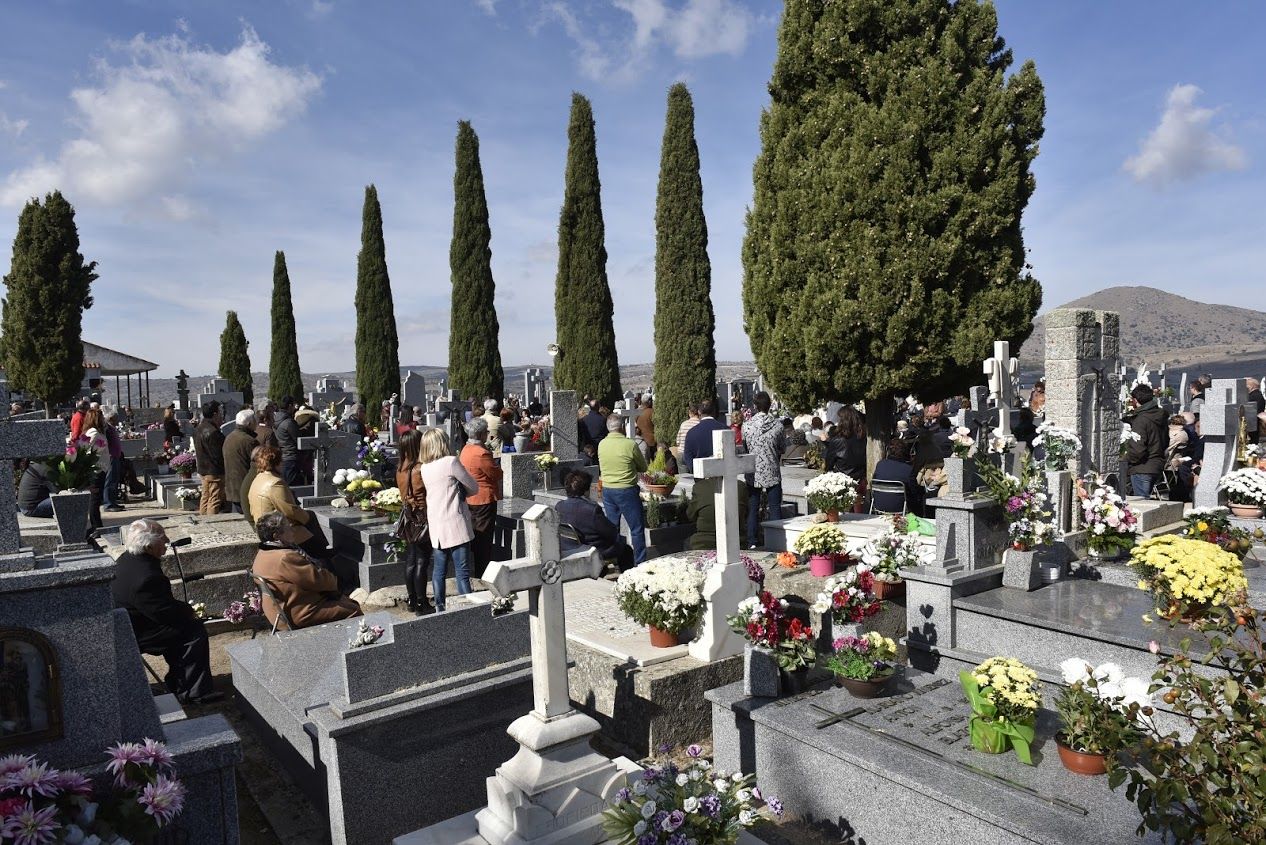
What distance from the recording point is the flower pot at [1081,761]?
13.4 feet

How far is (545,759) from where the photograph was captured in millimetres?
4012

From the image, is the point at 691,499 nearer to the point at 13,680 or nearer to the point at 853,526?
the point at 853,526

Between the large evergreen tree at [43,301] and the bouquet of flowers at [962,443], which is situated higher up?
the large evergreen tree at [43,301]

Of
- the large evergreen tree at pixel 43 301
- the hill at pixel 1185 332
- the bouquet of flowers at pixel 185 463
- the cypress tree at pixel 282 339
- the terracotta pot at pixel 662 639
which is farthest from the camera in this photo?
the hill at pixel 1185 332

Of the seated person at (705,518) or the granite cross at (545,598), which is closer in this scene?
the granite cross at (545,598)

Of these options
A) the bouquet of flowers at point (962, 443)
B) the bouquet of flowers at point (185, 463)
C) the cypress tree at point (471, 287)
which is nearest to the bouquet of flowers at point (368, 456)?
the bouquet of flowers at point (185, 463)

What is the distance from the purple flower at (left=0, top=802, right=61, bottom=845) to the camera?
9.05 ft

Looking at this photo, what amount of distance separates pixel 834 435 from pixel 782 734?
6.84m

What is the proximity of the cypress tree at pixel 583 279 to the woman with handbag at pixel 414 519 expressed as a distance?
17.1 meters

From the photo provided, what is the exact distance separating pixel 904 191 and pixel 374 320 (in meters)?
24.9

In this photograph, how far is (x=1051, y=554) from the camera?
702cm

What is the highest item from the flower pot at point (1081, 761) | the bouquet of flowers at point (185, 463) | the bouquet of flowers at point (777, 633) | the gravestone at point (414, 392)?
the gravestone at point (414, 392)

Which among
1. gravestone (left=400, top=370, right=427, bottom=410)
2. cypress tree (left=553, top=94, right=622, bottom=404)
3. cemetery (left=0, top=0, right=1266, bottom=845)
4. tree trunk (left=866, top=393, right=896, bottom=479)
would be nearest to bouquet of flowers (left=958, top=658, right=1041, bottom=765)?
cemetery (left=0, top=0, right=1266, bottom=845)

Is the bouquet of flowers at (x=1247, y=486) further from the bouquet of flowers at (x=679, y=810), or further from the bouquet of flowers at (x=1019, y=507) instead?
the bouquet of flowers at (x=679, y=810)
